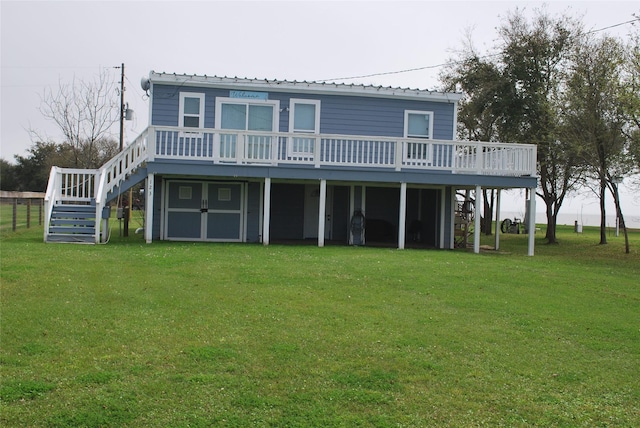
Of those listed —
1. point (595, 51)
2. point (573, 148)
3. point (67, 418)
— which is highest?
point (595, 51)

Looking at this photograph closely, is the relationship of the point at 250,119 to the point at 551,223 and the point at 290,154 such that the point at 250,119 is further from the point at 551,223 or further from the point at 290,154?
the point at 551,223

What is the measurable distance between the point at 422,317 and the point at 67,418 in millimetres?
4334

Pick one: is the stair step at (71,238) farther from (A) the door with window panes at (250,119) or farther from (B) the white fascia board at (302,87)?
(B) the white fascia board at (302,87)

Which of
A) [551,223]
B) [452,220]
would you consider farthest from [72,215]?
[551,223]

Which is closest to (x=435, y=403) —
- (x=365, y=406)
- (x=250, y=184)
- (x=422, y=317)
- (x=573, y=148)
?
(x=365, y=406)

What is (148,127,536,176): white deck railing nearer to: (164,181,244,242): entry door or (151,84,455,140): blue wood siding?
(151,84,455,140): blue wood siding

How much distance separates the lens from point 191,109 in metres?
16.7

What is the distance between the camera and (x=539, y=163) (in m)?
24.5

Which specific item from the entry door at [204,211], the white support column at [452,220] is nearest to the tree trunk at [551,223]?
the white support column at [452,220]

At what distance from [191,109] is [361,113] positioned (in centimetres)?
506

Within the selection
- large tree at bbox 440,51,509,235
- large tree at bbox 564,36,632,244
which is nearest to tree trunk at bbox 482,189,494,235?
large tree at bbox 440,51,509,235

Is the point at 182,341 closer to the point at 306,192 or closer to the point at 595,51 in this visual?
the point at 306,192

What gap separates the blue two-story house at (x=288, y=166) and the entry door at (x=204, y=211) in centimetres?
3

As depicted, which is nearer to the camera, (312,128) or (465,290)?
(465,290)
